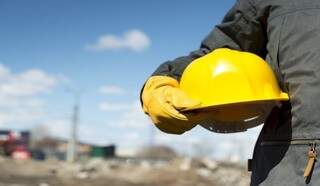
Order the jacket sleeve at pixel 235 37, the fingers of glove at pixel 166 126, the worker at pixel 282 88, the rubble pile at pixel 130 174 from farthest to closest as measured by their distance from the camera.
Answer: the rubble pile at pixel 130 174
the jacket sleeve at pixel 235 37
the fingers of glove at pixel 166 126
the worker at pixel 282 88

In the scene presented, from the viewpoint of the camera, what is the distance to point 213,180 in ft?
81.8

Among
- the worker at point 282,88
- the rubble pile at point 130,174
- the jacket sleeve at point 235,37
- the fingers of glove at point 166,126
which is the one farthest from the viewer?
the rubble pile at point 130,174

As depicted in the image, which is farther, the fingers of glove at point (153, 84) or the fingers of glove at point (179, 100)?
the fingers of glove at point (153, 84)

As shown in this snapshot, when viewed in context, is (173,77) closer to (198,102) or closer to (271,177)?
(198,102)

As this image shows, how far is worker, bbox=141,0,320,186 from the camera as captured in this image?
187 cm

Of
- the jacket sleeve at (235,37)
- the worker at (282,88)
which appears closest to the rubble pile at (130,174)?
the jacket sleeve at (235,37)

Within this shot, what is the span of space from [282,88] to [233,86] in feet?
0.59

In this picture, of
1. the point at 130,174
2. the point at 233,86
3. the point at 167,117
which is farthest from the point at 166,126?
the point at 130,174

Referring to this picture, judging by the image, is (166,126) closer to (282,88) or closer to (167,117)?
(167,117)

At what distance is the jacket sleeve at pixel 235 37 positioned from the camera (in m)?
2.15

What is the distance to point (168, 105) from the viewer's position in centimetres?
194

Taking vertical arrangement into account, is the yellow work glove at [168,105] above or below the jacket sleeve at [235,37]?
below

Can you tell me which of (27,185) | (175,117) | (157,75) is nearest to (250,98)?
(175,117)

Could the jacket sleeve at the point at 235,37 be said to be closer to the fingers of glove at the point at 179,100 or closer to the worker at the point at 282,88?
the worker at the point at 282,88
